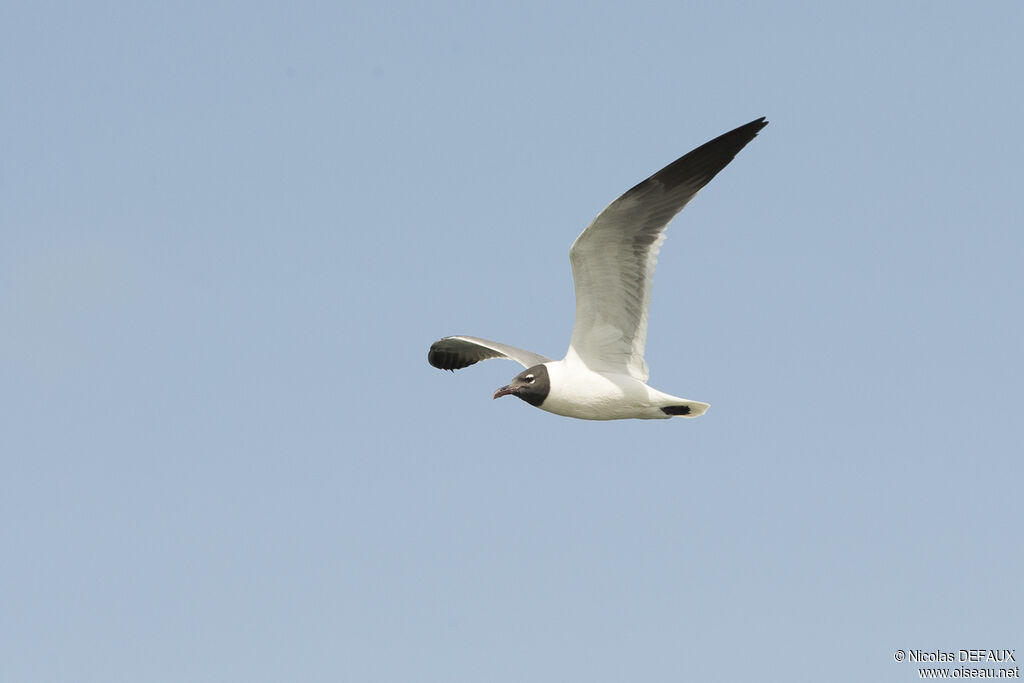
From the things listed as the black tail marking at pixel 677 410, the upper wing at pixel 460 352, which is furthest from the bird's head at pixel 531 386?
the upper wing at pixel 460 352

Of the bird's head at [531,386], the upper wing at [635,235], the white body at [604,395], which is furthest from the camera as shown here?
the bird's head at [531,386]

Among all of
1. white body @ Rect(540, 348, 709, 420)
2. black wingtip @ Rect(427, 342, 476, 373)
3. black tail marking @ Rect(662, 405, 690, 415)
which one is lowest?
black tail marking @ Rect(662, 405, 690, 415)

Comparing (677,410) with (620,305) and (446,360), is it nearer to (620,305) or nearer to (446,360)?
(620,305)

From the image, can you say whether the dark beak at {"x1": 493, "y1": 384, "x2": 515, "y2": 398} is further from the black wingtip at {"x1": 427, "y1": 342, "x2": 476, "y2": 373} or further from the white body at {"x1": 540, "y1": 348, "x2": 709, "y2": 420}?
the black wingtip at {"x1": 427, "y1": 342, "x2": 476, "y2": 373}

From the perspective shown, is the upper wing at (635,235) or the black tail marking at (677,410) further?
the black tail marking at (677,410)

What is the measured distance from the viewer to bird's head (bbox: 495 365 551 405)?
17.6m

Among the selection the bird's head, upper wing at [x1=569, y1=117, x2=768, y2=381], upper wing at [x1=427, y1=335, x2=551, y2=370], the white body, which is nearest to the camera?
upper wing at [x1=569, y1=117, x2=768, y2=381]

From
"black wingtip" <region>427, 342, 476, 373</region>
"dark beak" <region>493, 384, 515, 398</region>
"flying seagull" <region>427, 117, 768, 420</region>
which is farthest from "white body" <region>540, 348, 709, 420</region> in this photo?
"black wingtip" <region>427, 342, 476, 373</region>

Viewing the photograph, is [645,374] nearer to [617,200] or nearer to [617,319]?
[617,319]

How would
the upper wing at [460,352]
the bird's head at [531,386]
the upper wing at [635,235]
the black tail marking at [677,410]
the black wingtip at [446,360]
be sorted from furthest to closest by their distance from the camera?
the black wingtip at [446,360], the upper wing at [460,352], the bird's head at [531,386], the black tail marking at [677,410], the upper wing at [635,235]

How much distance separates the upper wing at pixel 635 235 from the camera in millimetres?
16359

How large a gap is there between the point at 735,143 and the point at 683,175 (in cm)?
79

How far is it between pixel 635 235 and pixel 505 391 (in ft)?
9.55

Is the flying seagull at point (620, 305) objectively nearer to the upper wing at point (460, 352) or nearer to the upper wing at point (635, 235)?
the upper wing at point (635, 235)
